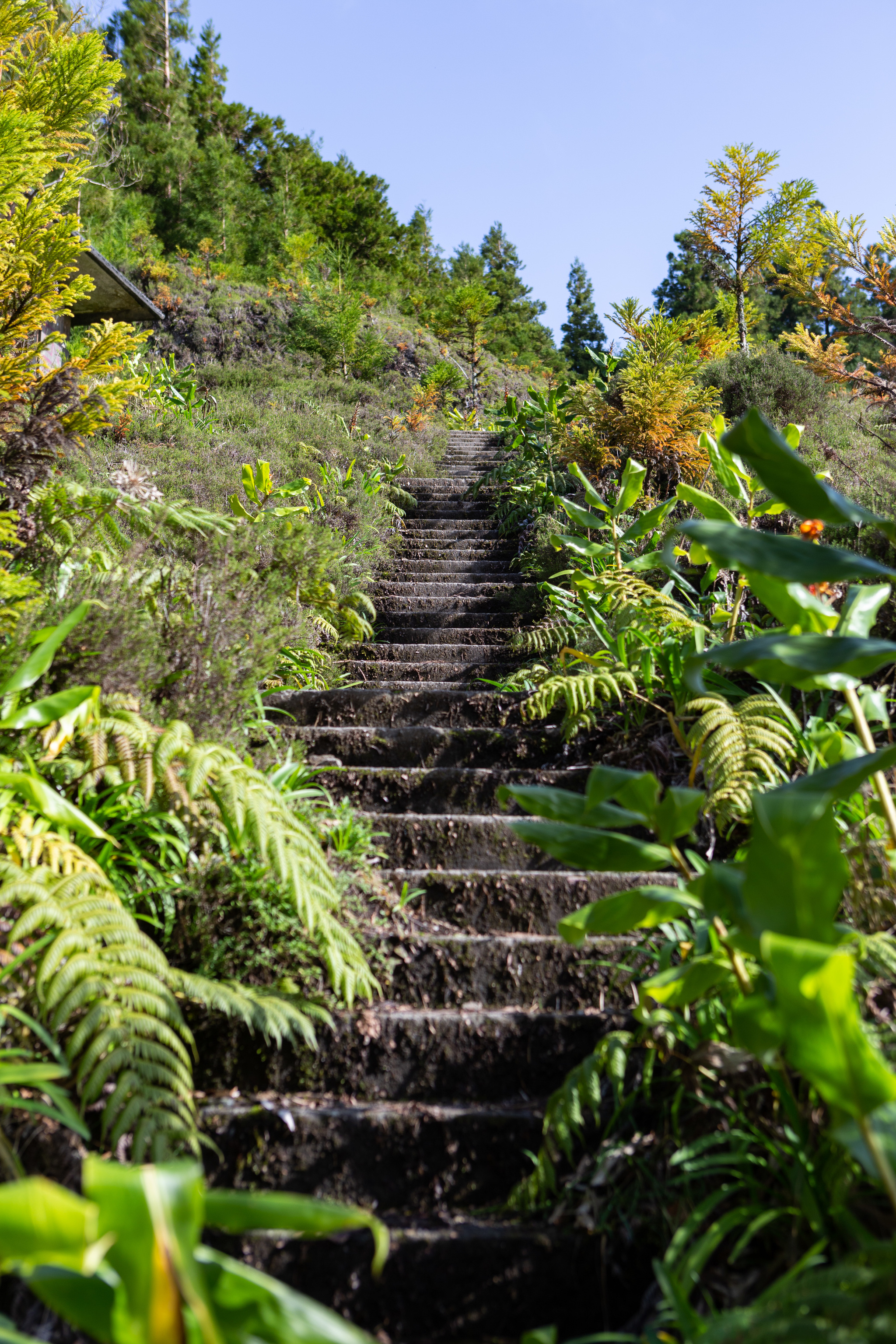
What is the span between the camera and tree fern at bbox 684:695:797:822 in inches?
105

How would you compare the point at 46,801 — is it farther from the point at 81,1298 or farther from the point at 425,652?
the point at 425,652

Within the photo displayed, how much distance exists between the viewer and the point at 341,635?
588 centimetres

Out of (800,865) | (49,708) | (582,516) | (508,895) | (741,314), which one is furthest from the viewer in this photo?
(741,314)

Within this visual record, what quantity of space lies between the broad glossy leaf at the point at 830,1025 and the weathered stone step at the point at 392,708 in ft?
10.7

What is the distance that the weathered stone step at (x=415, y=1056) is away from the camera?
7.69 ft

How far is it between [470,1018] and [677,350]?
7.46 meters

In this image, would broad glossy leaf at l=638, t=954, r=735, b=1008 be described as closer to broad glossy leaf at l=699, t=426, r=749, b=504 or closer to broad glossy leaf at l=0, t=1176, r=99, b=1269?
broad glossy leaf at l=0, t=1176, r=99, b=1269

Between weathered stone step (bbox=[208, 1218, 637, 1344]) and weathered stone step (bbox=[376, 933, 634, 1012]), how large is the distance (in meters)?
0.76

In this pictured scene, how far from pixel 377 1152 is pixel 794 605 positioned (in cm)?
187

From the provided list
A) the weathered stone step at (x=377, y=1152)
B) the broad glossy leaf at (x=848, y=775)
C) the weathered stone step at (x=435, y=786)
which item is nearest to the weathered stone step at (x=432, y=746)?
the weathered stone step at (x=435, y=786)

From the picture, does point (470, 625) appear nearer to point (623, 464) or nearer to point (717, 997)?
point (623, 464)

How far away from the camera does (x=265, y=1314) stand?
0.99 meters

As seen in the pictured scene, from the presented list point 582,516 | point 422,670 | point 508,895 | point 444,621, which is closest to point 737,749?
point 508,895

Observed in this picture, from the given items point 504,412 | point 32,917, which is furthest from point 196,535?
point 504,412
